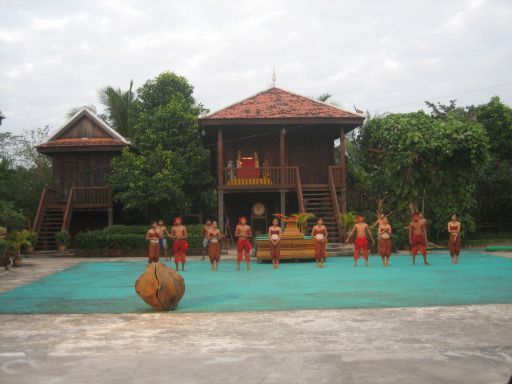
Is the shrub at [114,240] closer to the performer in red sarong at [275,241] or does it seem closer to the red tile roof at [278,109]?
the red tile roof at [278,109]

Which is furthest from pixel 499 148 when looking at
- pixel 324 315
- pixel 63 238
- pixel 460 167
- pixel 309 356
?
pixel 309 356

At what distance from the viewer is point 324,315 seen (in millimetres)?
8594

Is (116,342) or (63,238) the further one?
(63,238)

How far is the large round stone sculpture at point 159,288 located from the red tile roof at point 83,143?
775 inches

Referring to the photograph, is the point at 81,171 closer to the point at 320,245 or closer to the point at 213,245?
the point at 213,245

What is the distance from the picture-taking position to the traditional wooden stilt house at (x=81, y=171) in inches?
1102

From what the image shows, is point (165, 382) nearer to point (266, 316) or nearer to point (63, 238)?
point (266, 316)

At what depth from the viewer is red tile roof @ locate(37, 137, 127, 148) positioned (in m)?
28.4

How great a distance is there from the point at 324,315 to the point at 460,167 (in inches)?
737

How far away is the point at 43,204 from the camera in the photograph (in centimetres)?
2708

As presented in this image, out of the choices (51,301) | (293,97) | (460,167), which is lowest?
(51,301)

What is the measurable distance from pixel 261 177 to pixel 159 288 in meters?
17.0

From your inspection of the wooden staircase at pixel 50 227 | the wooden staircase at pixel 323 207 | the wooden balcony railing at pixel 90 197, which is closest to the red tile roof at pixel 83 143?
the wooden balcony railing at pixel 90 197

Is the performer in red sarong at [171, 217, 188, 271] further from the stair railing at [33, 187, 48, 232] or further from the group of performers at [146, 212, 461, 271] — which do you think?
the stair railing at [33, 187, 48, 232]
